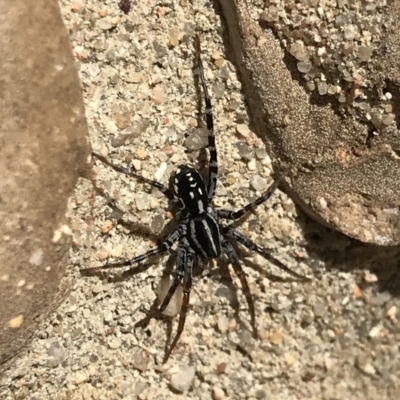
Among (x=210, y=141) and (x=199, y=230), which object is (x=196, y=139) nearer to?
(x=210, y=141)

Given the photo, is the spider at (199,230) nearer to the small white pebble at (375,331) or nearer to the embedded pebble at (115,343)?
the embedded pebble at (115,343)

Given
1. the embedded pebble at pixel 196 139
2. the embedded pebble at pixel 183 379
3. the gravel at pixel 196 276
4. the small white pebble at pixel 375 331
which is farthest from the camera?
the small white pebble at pixel 375 331

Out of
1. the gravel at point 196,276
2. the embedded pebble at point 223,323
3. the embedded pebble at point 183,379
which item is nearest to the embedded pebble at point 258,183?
the gravel at point 196,276

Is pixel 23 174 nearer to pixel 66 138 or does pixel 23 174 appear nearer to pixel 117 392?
pixel 66 138

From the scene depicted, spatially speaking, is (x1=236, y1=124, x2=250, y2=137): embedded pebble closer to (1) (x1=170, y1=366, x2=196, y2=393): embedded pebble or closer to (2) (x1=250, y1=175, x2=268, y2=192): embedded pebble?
(2) (x1=250, y1=175, x2=268, y2=192): embedded pebble

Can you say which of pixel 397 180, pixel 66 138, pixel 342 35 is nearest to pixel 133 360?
pixel 66 138

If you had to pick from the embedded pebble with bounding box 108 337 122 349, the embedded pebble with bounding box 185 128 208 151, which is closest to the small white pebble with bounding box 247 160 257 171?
the embedded pebble with bounding box 185 128 208 151
